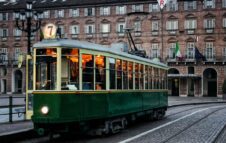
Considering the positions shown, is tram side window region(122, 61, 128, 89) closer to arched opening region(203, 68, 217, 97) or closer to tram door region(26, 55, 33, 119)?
tram door region(26, 55, 33, 119)

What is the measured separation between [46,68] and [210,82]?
5814 cm

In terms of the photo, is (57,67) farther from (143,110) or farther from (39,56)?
(143,110)

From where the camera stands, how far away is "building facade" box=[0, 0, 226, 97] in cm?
6806

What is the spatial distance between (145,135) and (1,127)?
15.8 ft

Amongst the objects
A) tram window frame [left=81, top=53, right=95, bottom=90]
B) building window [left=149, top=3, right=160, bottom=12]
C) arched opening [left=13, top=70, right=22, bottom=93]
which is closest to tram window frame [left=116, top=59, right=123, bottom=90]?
tram window frame [left=81, top=53, right=95, bottom=90]

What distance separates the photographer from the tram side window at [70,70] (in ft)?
44.2

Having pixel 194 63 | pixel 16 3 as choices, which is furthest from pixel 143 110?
pixel 16 3

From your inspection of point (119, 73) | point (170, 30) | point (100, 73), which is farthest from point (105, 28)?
point (100, 73)

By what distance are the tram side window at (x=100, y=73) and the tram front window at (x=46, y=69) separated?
1.74m

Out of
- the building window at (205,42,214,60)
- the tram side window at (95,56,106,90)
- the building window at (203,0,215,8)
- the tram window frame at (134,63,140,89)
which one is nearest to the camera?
the tram side window at (95,56,106,90)

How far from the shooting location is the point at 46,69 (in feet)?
44.5

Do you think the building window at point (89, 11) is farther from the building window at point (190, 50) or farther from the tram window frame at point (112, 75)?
the tram window frame at point (112, 75)

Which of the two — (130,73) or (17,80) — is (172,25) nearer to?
(17,80)

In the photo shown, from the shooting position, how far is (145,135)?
15766mm
